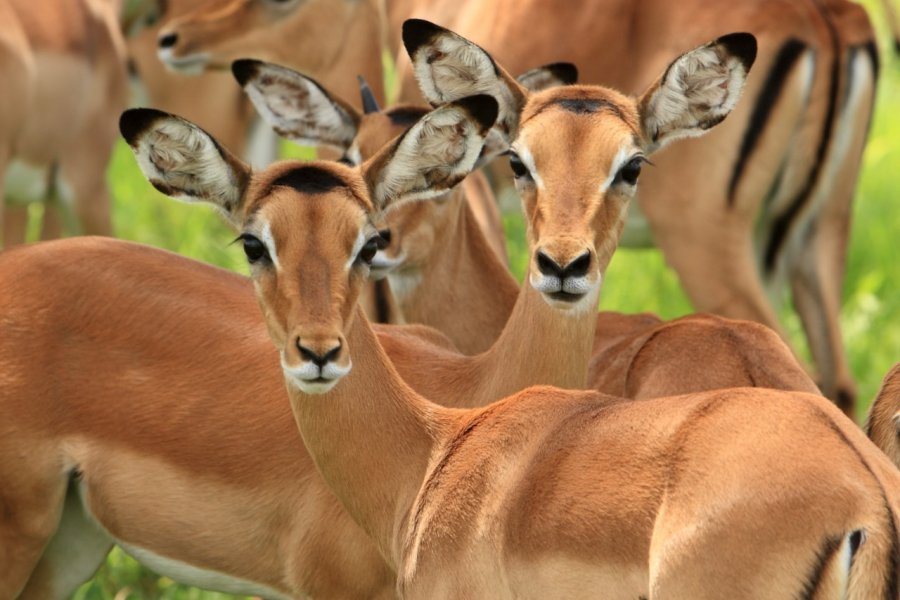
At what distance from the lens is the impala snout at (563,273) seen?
4.43m

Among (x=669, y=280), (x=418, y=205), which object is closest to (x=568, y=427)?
(x=418, y=205)

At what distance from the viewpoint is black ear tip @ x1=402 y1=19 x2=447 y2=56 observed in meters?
5.11

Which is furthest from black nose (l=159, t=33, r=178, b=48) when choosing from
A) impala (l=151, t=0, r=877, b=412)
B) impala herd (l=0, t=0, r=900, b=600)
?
impala (l=151, t=0, r=877, b=412)

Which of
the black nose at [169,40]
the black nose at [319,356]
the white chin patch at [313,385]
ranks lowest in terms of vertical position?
the black nose at [169,40]

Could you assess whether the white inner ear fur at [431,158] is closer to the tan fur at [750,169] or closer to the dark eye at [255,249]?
the dark eye at [255,249]

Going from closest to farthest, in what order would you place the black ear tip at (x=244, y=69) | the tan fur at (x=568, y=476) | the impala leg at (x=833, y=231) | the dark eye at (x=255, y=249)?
1. the tan fur at (x=568, y=476)
2. the dark eye at (x=255, y=249)
3. the black ear tip at (x=244, y=69)
4. the impala leg at (x=833, y=231)

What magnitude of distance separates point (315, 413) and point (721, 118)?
1.53 meters

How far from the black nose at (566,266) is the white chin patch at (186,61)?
3.49 m

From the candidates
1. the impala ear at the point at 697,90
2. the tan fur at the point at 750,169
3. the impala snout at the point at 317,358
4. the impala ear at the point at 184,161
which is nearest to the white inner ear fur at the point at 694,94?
the impala ear at the point at 697,90

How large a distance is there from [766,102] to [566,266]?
8.90 ft

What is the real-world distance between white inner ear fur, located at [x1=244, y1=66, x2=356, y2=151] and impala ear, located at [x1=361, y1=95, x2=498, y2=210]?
1.27 metres

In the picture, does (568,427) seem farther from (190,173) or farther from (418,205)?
(418,205)

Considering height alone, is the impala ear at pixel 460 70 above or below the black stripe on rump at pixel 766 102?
above

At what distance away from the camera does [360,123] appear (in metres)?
6.02
